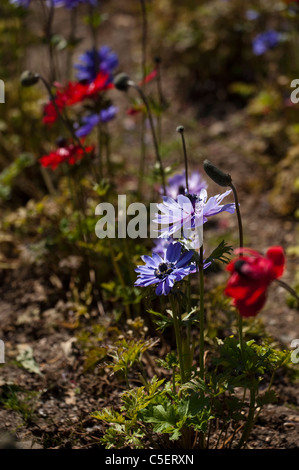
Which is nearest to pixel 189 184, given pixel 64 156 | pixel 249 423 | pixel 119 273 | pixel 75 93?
pixel 119 273

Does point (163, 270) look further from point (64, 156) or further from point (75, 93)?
point (75, 93)

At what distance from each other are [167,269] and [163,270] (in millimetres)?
12

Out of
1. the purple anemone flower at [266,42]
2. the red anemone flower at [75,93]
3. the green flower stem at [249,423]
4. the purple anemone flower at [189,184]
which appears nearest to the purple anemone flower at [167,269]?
the green flower stem at [249,423]

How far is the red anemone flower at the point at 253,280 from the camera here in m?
1.33

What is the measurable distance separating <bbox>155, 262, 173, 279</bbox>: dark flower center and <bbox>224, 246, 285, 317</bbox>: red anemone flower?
0.35m

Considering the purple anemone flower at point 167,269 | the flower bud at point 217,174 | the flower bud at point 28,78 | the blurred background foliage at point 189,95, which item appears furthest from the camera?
the blurred background foliage at point 189,95

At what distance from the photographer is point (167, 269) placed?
1.69 metres

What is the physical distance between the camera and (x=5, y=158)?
160 inches

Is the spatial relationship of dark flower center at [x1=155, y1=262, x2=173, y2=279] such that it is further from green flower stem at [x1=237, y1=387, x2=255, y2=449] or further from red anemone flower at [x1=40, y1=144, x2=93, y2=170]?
red anemone flower at [x1=40, y1=144, x2=93, y2=170]

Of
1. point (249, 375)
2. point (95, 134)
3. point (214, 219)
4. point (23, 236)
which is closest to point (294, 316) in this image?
point (214, 219)

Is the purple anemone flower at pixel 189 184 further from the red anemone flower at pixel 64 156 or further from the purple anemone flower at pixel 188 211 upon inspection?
the purple anemone flower at pixel 188 211

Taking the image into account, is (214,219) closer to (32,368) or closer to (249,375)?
(32,368)

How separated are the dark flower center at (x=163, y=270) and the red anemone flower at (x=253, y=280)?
346mm

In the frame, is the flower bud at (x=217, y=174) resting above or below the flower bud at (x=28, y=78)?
below
